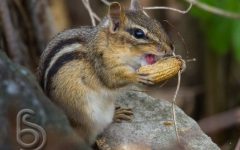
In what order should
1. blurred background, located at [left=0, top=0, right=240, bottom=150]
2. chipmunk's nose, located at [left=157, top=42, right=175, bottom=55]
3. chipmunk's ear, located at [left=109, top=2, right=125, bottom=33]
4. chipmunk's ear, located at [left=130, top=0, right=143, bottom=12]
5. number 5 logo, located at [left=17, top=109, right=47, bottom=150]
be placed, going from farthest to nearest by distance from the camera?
blurred background, located at [left=0, top=0, right=240, bottom=150], chipmunk's ear, located at [left=130, top=0, right=143, bottom=12], chipmunk's ear, located at [left=109, top=2, right=125, bottom=33], chipmunk's nose, located at [left=157, top=42, right=175, bottom=55], number 5 logo, located at [left=17, top=109, right=47, bottom=150]

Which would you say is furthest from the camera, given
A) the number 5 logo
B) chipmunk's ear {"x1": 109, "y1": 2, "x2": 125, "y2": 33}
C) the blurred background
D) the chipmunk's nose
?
the blurred background

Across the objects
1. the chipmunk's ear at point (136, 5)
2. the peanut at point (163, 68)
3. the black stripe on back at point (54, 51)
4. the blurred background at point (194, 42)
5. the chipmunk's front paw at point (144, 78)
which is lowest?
the blurred background at point (194, 42)

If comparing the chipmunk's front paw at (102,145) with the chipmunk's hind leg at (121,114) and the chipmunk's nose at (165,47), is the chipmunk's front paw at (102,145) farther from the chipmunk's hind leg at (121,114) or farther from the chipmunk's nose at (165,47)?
the chipmunk's nose at (165,47)

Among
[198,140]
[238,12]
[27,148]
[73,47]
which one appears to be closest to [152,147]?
[198,140]

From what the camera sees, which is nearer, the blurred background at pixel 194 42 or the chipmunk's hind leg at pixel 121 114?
the chipmunk's hind leg at pixel 121 114

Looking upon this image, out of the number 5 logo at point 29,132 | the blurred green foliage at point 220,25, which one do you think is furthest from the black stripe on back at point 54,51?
the blurred green foliage at point 220,25

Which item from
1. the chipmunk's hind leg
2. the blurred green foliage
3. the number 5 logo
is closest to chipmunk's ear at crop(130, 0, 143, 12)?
the chipmunk's hind leg

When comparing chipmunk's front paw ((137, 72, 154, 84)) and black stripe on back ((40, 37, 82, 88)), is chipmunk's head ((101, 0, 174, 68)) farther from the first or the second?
black stripe on back ((40, 37, 82, 88))

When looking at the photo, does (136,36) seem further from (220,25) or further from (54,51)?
(220,25)

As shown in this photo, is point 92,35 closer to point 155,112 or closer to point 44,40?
point 155,112
